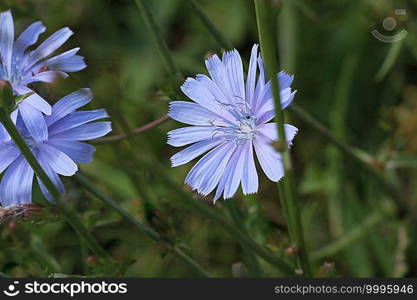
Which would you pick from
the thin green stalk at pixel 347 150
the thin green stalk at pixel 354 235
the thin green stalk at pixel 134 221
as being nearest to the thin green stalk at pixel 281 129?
the thin green stalk at pixel 134 221

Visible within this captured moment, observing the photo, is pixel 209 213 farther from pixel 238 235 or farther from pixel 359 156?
pixel 359 156

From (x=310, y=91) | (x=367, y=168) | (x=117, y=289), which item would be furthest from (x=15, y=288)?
(x=310, y=91)

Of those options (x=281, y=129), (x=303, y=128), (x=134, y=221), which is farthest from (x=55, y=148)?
(x=303, y=128)

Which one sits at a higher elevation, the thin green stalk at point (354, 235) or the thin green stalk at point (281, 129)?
the thin green stalk at point (354, 235)

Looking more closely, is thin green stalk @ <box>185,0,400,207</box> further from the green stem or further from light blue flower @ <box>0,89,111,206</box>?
light blue flower @ <box>0,89,111,206</box>

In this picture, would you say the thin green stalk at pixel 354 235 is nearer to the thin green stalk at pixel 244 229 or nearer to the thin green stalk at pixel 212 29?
the thin green stalk at pixel 244 229

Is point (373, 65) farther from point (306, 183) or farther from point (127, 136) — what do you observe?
point (127, 136)
